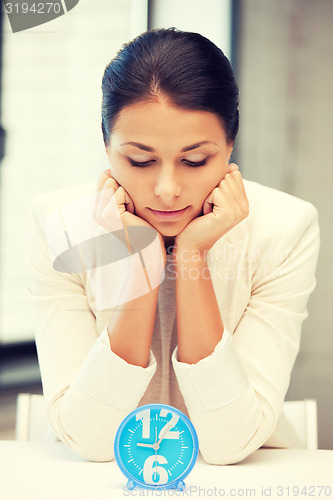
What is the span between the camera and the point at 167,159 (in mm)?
805

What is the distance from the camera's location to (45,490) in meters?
0.70

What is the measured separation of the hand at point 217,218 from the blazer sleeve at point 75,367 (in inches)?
7.0

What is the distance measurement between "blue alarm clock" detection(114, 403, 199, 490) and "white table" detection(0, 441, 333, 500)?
0.08 ft

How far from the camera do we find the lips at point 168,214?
889 millimetres

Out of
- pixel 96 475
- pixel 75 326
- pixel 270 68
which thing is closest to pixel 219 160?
pixel 75 326

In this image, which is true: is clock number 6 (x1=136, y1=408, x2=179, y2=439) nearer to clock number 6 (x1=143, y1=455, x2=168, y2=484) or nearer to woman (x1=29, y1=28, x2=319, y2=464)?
clock number 6 (x1=143, y1=455, x2=168, y2=484)

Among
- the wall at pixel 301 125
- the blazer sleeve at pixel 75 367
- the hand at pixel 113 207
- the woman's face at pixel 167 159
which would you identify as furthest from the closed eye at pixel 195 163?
the wall at pixel 301 125

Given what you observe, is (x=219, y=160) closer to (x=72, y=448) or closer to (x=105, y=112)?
(x=105, y=112)

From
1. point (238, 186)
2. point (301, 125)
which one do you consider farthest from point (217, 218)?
point (301, 125)

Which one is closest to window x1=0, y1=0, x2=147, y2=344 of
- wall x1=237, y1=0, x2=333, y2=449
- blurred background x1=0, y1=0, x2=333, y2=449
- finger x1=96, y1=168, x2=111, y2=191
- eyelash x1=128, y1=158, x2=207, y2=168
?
blurred background x1=0, y1=0, x2=333, y2=449

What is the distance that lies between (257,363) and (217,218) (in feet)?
0.73

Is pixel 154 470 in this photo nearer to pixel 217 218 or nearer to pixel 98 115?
pixel 217 218

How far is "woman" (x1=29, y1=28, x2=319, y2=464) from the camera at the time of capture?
820 millimetres

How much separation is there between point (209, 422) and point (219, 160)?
1.18 ft
